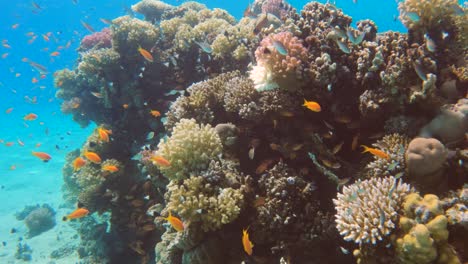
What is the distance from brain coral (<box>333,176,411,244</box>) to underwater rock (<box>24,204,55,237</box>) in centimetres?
1718

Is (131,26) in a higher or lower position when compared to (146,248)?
higher

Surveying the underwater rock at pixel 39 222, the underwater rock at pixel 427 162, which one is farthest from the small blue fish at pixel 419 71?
the underwater rock at pixel 39 222

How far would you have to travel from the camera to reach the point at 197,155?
504 centimetres

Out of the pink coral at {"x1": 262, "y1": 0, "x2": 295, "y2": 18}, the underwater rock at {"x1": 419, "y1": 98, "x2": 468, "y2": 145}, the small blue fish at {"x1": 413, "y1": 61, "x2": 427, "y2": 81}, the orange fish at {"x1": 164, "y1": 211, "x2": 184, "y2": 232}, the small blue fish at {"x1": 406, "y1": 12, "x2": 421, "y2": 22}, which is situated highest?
the pink coral at {"x1": 262, "y1": 0, "x2": 295, "y2": 18}

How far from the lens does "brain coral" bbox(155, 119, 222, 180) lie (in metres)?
5.05

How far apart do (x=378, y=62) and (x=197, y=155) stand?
11.5 feet

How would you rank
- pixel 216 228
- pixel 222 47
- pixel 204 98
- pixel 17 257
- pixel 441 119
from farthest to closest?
1. pixel 17 257
2. pixel 222 47
3. pixel 204 98
4. pixel 216 228
5. pixel 441 119

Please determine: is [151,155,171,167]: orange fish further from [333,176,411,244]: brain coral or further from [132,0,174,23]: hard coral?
[132,0,174,23]: hard coral

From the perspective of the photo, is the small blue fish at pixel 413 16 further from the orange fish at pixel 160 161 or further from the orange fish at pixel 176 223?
the orange fish at pixel 176 223

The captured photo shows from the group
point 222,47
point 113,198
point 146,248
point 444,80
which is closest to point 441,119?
point 444,80

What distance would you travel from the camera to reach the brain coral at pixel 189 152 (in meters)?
5.05

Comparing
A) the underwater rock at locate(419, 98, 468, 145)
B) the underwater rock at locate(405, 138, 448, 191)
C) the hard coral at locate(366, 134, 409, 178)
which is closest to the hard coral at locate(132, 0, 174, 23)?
the hard coral at locate(366, 134, 409, 178)

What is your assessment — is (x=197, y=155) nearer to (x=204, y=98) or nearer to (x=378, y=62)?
(x=204, y=98)

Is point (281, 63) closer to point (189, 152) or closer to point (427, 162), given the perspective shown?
point (189, 152)
